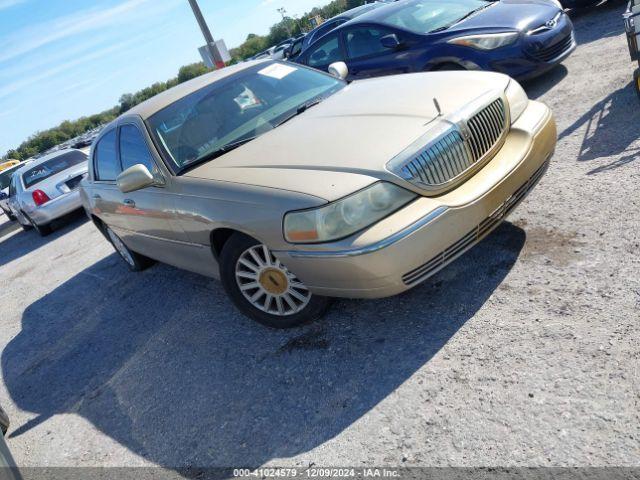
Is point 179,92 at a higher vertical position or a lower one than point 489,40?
higher

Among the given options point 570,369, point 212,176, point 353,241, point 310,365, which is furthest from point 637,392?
point 212,176

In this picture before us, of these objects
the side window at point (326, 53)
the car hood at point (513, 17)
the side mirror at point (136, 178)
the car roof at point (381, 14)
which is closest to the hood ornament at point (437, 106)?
the side mirror at point (136, 178)

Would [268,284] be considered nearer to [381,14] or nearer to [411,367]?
[411,367]

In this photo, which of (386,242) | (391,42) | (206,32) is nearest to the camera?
(386,242)

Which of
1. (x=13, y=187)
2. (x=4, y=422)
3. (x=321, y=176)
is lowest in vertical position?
(x=4, y=422)

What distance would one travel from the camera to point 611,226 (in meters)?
3.44

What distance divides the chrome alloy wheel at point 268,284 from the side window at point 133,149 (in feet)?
3.67

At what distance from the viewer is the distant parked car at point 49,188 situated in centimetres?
1010

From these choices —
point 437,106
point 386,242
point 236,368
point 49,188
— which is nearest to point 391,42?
point 437,106

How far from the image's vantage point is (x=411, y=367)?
2.90 metres

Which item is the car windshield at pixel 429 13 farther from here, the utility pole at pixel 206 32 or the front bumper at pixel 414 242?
the utility pole at pixel 206 32

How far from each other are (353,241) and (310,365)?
86 centimetres

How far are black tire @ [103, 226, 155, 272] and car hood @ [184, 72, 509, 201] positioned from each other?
90.9 inches

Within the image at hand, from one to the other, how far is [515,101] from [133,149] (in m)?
2.95
